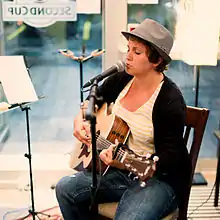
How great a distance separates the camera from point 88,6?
254 centimetres

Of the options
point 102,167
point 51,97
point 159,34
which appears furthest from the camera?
point 51,97

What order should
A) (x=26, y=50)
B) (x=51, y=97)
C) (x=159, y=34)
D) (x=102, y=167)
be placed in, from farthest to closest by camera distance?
1. (x=51, y=97)
2. (x=26, y=50)
3. (x=102, y=167)
4. (x=159, y=34)

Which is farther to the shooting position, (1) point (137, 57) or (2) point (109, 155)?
(1) point (137, 57)

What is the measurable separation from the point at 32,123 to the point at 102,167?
165cm

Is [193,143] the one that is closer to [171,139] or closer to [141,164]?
[171,139]

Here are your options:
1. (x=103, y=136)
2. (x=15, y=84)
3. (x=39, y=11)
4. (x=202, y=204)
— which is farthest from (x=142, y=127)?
(x=39, y=11)

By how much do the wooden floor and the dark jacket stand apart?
0.75 metres

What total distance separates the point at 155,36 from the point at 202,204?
1294mm

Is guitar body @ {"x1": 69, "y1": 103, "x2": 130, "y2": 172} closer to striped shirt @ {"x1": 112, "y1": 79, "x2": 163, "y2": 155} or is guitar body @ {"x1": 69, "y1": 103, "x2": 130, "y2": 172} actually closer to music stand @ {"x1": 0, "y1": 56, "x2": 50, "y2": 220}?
striped shirt @ {"x1": 112, "y1": 79, "x2": 163, "y2": 155}

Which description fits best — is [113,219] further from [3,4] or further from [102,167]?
[3,4]

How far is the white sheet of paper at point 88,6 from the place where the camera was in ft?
8.27

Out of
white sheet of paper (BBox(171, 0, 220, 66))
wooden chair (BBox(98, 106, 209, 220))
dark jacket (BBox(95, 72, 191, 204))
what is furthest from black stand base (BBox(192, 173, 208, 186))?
dark jacket (BBox(95, 72, 191, 204))

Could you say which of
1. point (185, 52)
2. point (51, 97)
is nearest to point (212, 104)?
point (185, 52)

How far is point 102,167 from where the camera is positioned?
162 centimetres
